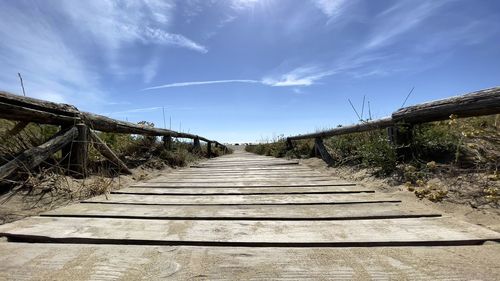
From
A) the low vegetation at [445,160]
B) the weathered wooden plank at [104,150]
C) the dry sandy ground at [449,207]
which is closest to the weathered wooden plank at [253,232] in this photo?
the dry sandy ground at [449,207]

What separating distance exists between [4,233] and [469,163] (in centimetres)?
390

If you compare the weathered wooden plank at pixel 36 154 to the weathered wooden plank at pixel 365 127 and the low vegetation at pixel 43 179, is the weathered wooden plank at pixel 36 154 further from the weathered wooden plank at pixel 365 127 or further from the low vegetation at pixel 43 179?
the weathered wooden plank at pixel 365 127

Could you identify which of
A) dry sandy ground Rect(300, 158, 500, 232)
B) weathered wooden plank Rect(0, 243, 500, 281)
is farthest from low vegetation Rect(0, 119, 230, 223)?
dry sandy ground Rect(300, 158, 500, 232)

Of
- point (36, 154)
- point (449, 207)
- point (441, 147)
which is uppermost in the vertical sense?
point (36, 154)

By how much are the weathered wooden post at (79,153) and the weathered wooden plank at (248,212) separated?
1.20m

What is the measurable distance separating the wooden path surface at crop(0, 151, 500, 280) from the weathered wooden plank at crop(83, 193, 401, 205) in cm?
9

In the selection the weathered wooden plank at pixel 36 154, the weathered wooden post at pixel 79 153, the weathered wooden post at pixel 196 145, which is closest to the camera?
the weathered wooden plank at pixel 36 154

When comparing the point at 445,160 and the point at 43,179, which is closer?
the point at 43,179

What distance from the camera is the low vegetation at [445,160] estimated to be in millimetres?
2539

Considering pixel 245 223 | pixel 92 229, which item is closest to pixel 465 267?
pixel 245 223

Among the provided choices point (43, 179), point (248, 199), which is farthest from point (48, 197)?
point (248, 199)

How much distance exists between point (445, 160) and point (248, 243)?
9.58ft

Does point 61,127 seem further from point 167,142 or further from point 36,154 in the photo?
point 167,142

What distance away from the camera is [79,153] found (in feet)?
11.7
